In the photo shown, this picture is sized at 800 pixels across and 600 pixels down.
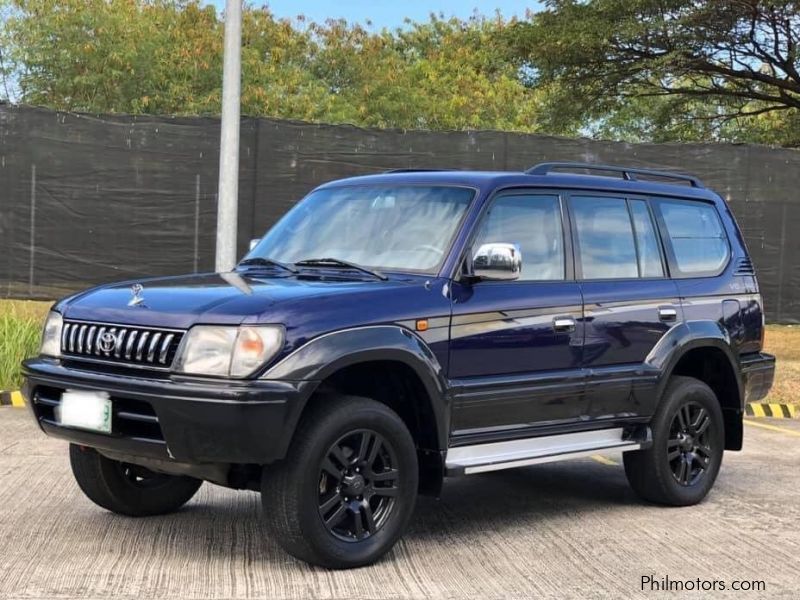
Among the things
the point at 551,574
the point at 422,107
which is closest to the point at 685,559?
the point at 551,574

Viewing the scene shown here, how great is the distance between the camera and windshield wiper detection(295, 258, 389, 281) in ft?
18.7

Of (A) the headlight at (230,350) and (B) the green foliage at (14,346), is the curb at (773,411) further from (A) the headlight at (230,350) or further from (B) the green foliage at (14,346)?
(A) the headlight at (230,350)

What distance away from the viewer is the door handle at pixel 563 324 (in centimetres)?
599

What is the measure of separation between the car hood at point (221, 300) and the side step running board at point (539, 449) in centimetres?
87

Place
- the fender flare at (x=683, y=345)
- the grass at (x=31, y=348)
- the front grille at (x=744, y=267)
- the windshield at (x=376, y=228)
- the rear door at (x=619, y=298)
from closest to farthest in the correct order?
the windshield at (x=376, y=228) → the rear door at (x=619, y=298) → the fender flare at (x=683, y=345) → the front grille at (x=744, y=267) → the grass at (x=31, y=348)

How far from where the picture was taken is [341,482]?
5.06m

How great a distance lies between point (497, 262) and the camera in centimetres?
556

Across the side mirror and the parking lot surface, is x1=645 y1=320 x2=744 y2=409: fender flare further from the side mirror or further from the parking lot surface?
the side mirror

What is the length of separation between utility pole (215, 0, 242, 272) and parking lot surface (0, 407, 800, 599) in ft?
11.8

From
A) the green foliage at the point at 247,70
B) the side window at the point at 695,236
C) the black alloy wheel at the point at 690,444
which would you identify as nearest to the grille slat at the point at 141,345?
the black alloy wheel at the point at 690,444

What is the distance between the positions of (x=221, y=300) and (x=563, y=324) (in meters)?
1.94

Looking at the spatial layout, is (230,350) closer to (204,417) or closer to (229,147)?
(204,417)

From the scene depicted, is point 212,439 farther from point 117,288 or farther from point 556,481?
point 556,481

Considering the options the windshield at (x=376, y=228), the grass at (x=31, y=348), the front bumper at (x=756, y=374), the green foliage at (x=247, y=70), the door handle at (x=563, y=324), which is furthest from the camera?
the green foliage at (x=247, y=70)
